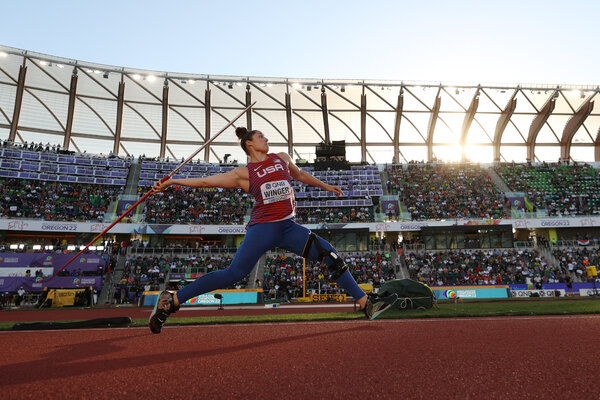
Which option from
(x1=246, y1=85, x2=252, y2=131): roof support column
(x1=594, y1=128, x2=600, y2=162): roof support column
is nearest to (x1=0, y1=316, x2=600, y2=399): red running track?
(x1=246, y1=85, x2=252, y2=131): roof support column

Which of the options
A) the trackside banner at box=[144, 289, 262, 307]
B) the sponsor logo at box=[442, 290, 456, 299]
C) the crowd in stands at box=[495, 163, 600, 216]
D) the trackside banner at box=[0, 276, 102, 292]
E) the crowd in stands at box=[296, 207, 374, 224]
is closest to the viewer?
the sponsor logo at box=[442, 290, 456, 299]

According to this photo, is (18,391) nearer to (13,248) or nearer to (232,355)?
(232,355)

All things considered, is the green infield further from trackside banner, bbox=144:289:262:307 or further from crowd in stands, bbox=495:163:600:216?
crowd in stands, bbox=495:163:600:216

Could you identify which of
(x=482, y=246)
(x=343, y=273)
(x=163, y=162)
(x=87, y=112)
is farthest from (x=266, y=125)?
(x=343, y=273)

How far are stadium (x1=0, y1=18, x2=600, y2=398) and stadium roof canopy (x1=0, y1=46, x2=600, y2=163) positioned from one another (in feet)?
0.70

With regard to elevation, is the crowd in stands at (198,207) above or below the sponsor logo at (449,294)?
above

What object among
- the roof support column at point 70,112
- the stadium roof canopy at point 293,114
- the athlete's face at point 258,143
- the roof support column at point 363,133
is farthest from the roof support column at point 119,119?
the athlete's face at point 258,143

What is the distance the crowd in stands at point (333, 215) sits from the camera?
37281 millimetres

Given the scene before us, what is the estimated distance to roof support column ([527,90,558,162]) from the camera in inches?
1972

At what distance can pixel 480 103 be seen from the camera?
51281mm

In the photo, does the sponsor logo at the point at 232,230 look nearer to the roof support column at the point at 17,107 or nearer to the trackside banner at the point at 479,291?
the trackside banner at the point at 479,291

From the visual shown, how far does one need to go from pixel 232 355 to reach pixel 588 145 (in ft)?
209

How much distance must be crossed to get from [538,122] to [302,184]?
111 feet

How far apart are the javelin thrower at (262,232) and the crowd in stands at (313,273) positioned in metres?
21.4
